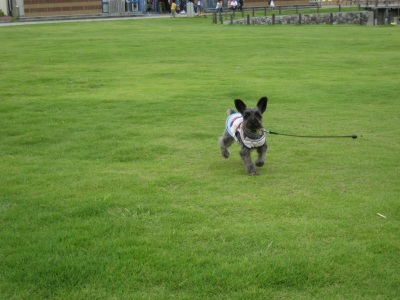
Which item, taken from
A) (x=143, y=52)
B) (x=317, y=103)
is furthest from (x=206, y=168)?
(x=143, y=52)

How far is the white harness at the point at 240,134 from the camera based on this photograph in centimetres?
806

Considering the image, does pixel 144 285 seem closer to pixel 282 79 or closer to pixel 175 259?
pixel 175 259

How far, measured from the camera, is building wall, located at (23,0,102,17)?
53906 millimetres

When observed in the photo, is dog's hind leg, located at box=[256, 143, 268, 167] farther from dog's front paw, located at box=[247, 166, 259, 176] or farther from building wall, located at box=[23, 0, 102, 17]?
building wall, located at box=[23, 0, 102, 17]

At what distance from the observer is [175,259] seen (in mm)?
5262

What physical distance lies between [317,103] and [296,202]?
22.1ft

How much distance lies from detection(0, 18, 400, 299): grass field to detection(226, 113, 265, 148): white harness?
15.2 inches

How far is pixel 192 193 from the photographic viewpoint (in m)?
7.16

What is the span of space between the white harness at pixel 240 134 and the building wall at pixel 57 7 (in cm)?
4857

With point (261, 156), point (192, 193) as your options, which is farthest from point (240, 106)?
point (192, 193)

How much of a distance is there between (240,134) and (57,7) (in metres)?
49.4

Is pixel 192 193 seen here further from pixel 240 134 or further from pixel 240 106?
pixel 240 106

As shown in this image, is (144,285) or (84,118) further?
(84,118)

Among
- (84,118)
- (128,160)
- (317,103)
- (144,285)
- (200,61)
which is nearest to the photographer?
(144,285)
